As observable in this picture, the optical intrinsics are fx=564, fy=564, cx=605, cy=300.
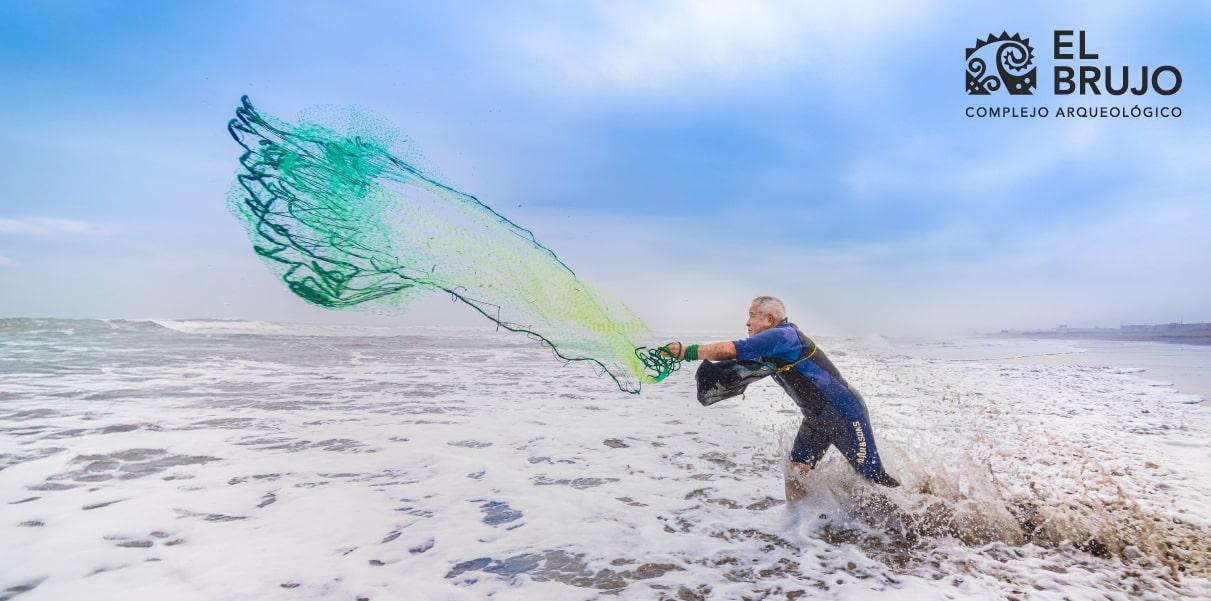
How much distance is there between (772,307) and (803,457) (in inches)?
58.2

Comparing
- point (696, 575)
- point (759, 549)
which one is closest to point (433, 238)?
point (696, 575)

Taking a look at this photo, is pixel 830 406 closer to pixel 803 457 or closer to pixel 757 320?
pixel 803 457

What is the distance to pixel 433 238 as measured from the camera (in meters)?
5.11

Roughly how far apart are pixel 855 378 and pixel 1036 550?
13428mm

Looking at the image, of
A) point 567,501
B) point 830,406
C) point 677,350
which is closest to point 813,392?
point 830,406

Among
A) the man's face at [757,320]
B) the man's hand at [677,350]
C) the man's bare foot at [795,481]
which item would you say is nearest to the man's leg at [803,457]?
the man's bare foot at [795,481]

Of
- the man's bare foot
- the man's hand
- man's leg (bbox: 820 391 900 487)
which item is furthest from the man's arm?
the man's bare foot

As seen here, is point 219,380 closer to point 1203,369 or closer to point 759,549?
point 759,549

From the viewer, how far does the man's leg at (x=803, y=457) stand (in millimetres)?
5250

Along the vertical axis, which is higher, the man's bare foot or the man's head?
the man's head

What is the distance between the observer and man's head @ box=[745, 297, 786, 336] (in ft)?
17.0

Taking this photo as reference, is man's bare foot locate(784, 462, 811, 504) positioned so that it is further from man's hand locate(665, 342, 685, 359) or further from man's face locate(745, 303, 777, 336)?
man's hand locate(665, 342, 685, 359)

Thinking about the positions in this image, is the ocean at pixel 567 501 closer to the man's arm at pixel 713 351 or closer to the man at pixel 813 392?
the man at pixel 813 392

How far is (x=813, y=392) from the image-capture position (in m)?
5.14
